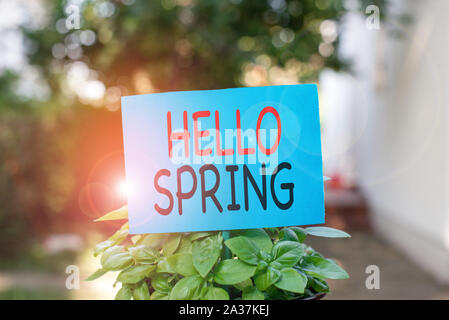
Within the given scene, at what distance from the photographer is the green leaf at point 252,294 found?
3.90 feet

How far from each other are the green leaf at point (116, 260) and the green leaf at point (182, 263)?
0.39 ft

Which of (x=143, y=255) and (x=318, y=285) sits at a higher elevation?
(x=143, y=255)

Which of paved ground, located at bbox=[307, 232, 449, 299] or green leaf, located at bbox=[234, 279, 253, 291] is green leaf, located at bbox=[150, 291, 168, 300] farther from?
paved ground, located at bbox=[307, 232, 449, 299]

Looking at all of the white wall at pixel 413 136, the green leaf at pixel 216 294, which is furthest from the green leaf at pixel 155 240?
the white wall at pixel 413 136

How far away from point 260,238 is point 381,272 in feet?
13.2

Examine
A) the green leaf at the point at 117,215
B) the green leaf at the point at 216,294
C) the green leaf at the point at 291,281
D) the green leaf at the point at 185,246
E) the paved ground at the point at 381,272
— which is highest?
the green leaf at the point at 117,215

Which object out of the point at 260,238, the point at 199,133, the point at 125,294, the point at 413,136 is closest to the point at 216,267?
the point at 260,238

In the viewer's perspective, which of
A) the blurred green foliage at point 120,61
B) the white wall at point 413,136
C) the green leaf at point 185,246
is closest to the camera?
the green leaf at point 185,246

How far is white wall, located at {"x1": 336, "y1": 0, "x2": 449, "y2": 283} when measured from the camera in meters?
4.54

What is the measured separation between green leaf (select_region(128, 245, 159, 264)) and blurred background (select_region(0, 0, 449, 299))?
5.42 ft

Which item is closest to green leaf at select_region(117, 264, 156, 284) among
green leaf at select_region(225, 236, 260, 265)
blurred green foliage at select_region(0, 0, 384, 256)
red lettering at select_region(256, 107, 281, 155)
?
green leaf at select_region(225, 236, 260, 265)

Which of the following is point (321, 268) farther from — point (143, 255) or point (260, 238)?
point (143, 255)

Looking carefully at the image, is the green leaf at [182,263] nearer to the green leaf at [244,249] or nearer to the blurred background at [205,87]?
the green leaf at [244,249]

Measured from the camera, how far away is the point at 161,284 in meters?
1.23
